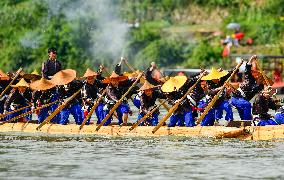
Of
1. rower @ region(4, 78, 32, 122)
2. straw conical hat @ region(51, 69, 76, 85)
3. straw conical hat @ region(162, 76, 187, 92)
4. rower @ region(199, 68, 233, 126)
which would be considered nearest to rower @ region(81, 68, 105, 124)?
straw conical hat @ region(51, 69, 76, 85)

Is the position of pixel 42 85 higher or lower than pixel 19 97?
higher

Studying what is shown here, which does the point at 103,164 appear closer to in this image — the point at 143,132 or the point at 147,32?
the point at 143,132

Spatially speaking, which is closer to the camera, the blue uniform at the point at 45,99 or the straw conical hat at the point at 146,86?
the straw conical hat at the point at 146,86

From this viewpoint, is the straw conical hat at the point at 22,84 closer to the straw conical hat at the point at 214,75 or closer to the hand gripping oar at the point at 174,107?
the hand gripping oar at the point at 174,107

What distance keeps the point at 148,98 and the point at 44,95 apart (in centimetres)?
322

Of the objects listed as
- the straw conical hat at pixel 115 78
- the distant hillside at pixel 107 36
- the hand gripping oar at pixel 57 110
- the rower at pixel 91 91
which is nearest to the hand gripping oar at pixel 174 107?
the straw conical hat at pixel 115 78

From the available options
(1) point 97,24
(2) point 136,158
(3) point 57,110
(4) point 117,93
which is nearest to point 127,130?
(4) point 117,93

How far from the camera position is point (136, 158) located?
2327 centimetres

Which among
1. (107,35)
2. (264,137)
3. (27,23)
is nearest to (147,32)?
(107,35)

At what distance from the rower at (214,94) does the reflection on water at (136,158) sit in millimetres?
1420

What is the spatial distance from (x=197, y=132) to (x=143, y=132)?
1511mm

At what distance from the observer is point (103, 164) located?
2227 cm

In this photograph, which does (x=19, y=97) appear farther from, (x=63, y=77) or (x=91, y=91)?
(x=91, y=91)

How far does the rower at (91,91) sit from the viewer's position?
93.6 ft
